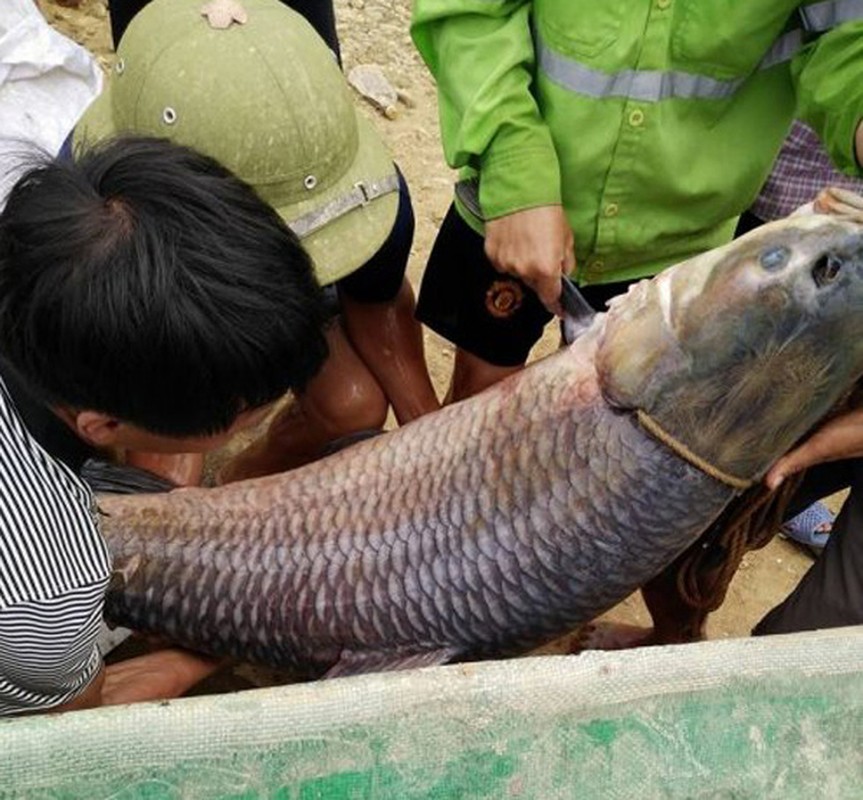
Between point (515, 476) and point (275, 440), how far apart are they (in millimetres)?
989

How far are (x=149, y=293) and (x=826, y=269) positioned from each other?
91 centimetres

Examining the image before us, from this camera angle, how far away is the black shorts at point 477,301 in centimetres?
236

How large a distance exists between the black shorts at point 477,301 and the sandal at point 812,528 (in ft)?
3.16

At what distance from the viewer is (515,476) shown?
71.9 inches

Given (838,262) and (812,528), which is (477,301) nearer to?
(838,262)

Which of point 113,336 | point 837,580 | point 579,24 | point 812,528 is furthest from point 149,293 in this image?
point 812,528

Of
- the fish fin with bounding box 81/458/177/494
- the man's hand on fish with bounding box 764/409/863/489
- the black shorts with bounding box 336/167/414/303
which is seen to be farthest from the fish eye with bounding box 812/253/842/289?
the fish fin with bounding box 81/458/177/494

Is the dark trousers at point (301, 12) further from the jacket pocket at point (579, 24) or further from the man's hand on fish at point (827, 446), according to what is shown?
the man's hand on fish at point (827, 446)

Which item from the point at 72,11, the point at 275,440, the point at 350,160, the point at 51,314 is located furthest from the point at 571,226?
the point at 72,11

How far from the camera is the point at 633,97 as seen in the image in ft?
6.31

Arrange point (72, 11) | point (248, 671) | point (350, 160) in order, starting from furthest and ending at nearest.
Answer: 1. point (72, 11)
2. point (248, 671)
3. point (350, 160)

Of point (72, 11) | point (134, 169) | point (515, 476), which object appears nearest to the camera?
point (134, 169)

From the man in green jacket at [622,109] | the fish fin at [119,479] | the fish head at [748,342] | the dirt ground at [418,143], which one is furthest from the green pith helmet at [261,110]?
the dirt ground at [418,143]

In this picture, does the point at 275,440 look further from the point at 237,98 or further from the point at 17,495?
the point at 17,495
